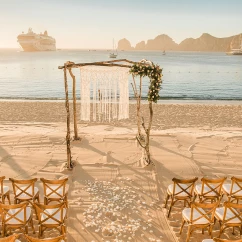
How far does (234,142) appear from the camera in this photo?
12953mm

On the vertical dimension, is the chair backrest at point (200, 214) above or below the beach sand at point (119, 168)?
above

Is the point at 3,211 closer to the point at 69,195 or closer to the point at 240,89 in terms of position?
the point at 69,195

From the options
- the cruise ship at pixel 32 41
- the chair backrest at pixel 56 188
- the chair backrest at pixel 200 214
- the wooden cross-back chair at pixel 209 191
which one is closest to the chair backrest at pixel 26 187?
the chair backrest at pixel 56 188

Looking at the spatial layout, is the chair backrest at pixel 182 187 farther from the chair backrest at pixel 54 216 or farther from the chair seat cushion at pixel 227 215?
the chair backrest at pixel 54 216

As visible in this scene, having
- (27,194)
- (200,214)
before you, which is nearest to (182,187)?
(200,214)

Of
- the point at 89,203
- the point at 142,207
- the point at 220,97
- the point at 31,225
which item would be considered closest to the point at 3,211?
the point at 31,225

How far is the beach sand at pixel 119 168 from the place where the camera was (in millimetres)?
6590

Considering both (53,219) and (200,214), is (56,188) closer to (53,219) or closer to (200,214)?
(53,219)

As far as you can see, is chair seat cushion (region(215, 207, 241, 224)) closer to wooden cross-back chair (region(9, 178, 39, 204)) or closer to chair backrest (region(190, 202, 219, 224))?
chair backrest (region(190, 202, 219, 224))

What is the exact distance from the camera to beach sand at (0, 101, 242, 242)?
21.6 ft

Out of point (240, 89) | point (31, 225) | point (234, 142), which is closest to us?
point (31, 225)

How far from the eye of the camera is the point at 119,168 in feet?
32.4

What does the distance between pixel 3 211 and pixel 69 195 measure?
259 cm

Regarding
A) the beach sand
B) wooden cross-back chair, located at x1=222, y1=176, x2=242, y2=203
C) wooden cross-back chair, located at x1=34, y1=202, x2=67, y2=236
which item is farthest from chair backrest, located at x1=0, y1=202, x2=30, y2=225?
wooden cross-back chair, located at x1=222, y1=176, x2=242, y2=203
